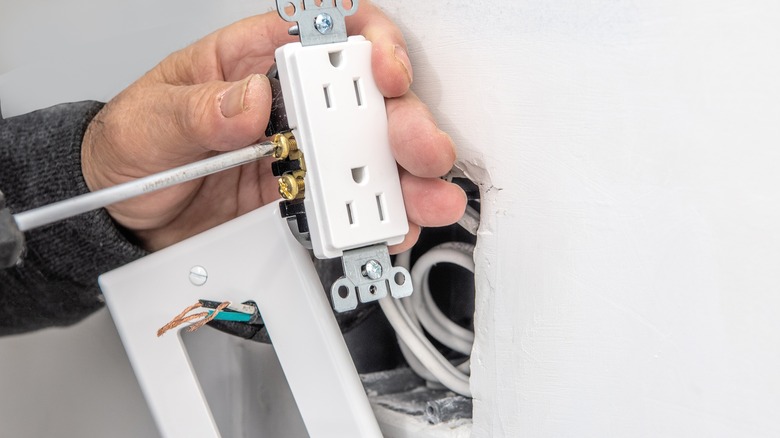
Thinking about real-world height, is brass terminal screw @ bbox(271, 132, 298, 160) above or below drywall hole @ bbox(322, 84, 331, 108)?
below

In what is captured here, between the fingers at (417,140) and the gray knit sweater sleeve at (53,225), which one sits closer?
the fingers at (417,140)

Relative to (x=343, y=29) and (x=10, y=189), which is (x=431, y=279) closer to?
(x=343, y=29)

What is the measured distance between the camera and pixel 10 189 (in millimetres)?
649

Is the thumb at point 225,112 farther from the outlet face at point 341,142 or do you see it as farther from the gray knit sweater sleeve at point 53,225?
the gray knit sweater sleeve at point 53,225

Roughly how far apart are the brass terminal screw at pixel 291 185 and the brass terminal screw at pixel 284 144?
15 millimetres

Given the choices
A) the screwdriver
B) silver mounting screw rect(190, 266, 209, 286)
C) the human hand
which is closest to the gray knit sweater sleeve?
the human hand

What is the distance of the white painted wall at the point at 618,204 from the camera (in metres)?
0.40

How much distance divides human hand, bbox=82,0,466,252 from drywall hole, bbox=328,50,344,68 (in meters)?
0.03

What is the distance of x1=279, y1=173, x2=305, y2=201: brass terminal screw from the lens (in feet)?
1.56

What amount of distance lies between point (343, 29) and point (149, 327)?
1.01 ft

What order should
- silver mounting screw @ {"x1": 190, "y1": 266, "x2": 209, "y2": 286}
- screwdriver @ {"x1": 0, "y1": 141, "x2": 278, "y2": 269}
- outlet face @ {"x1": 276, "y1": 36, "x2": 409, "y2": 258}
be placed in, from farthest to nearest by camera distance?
silver mounting screw @ {"x1": 190, "y1": 266, "x2": 209, "y2": 286} < outlet face @ {"x1": 276, "y1": 36, "x2": 409, "y2": 258} < screwdriver @ {"x1": 0, "y1": 141, "x2": 278, "y2": 269}

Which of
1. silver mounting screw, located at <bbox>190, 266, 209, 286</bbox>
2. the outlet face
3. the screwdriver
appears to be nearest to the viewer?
the screwdriver

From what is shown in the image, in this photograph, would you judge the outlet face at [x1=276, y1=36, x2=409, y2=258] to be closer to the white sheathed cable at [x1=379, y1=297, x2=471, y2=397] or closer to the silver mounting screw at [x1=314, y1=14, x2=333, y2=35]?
the silver mounting screw at [x1=314, y1=14, x2=333, y2=35]

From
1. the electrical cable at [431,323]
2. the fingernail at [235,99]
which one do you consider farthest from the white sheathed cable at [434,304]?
the fingernail at [235,99]
